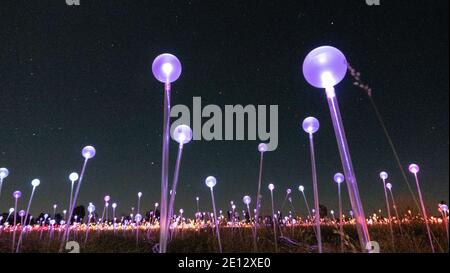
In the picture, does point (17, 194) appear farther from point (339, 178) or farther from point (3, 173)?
point (339, 178)

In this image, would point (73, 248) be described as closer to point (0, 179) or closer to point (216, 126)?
point (0, 179)

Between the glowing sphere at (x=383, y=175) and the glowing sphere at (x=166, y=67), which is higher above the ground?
the glowing sphere at (x=166, y=67)

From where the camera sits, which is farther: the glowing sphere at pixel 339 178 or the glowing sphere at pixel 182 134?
the glowing sphere at pixel 339 178

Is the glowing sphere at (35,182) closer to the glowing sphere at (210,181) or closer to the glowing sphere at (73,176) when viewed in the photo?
the glowing sphere at (73,176)

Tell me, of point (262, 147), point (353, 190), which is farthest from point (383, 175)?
point (353, 190)

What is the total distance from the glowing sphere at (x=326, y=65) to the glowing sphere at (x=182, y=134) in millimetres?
2095

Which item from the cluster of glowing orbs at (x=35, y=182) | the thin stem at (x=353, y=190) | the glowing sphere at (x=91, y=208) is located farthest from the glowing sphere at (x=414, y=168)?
the cluster of glowing orbs at (x=35, y=182)

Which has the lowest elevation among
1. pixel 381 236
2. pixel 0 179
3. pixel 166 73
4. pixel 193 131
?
pixel 381 236

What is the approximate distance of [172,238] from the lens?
6.33 metres

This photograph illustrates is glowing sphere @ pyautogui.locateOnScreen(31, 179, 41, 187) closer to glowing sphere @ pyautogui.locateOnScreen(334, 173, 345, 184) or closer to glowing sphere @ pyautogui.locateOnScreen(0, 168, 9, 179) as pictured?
glowing sphere @ pyautogui.locateOnScreen(0, 168, 9, 179)

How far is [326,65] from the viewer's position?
330 cm

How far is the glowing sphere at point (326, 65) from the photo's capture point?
10.7 feet
